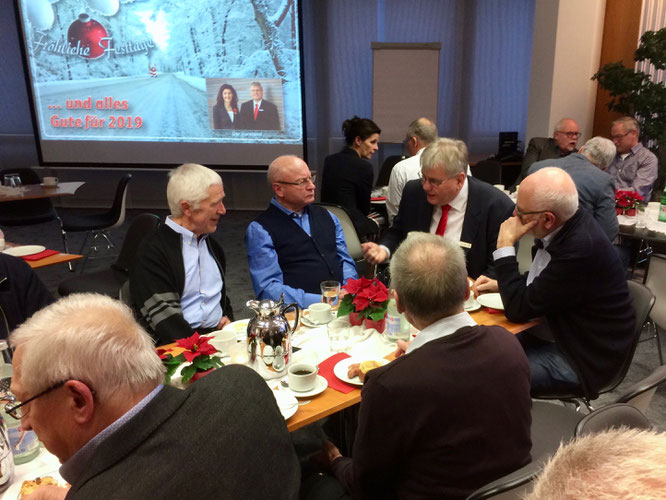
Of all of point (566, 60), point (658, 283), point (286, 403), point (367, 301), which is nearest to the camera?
point (286, 403)

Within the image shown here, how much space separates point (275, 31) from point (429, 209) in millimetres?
5277

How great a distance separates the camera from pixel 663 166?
6.11 meters

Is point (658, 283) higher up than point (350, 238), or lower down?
lower down

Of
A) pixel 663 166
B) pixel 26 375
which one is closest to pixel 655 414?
pixel 26 375

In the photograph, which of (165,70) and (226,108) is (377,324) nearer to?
(226,108)

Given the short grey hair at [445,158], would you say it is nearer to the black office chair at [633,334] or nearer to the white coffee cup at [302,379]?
the black office chair at [633,334]

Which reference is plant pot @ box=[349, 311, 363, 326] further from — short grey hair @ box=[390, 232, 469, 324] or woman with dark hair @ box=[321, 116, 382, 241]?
woman with dark hair @ box=[321, 116, 382, 241]

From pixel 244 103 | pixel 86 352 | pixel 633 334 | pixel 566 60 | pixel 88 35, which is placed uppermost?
pixel 88 35

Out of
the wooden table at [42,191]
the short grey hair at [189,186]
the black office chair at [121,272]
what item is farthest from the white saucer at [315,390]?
the wooden table at [42,191]

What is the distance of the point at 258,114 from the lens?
25.6ft

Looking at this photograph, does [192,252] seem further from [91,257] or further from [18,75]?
[18,75]

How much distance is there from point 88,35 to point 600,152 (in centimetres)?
711

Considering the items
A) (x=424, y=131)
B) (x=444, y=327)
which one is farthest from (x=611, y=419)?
(x=424, y=131)

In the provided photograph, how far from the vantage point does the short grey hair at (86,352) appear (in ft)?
3.46
